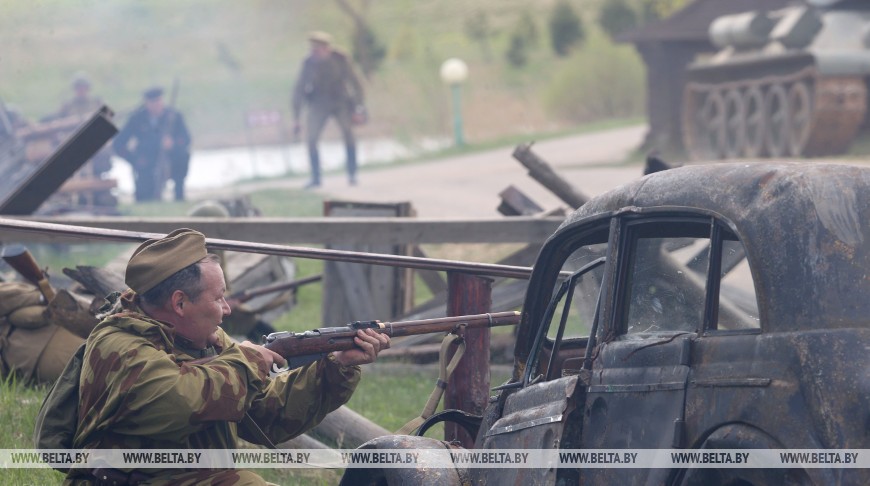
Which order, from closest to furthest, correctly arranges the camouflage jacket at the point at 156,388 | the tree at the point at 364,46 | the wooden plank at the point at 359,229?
the camouflage jacket at the point at 156,388, the wooden plank at the point at 359,229, the tree at the point at 364,46

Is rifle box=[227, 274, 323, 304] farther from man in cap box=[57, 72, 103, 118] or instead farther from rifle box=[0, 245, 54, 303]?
man in cap box=[57, 72, 103, 118]

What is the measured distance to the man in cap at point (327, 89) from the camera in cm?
2477

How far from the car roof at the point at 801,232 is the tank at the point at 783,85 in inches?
771

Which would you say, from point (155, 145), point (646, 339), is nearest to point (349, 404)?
point (646, 339)

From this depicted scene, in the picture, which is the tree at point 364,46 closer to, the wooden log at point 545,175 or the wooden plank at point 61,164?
the wooden log at point 545,175

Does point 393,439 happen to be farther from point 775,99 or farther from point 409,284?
point 775,99

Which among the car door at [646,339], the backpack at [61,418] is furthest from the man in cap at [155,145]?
the car door at [646,339]

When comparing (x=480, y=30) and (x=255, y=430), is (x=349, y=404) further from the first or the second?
(x=480, y=30)

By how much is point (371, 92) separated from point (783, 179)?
38.5 m

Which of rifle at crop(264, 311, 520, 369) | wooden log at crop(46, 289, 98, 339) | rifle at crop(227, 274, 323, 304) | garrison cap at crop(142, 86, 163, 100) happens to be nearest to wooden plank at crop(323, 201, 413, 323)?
rifle at crop(227, 274, 323, 304)

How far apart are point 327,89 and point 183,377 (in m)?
20.9

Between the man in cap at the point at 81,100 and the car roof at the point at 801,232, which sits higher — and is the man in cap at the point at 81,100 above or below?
below

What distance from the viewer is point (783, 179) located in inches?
148

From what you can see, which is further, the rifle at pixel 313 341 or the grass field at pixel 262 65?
the grass field at pixel 262 65
